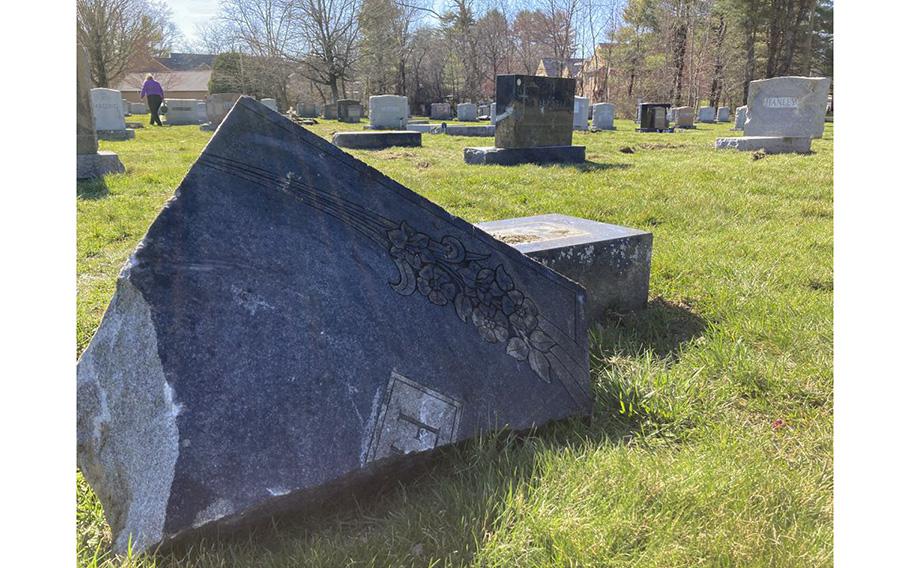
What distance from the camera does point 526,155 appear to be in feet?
32.1

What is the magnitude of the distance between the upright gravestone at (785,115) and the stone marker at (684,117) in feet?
37.8

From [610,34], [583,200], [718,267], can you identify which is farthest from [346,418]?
[610,34]

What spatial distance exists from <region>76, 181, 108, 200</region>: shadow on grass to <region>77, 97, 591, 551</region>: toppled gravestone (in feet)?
19.2

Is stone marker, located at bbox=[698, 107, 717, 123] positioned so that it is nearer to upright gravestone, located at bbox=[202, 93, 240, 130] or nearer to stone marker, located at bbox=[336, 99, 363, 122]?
stone marker, located at bbox=[336, 99, 363, 122]

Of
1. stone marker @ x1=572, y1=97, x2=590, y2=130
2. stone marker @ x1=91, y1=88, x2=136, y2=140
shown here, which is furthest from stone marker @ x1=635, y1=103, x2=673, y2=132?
stone marker @ x1=91, y1=88, x2=136, y2=140

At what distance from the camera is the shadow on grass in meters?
6.58

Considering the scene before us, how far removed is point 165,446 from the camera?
150 cm

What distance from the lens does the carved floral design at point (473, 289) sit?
1.96 meters

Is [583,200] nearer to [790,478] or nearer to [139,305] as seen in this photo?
[790,478]

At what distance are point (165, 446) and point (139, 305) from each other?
14.8 inches

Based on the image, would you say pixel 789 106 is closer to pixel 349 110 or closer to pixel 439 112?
pixel 349 110

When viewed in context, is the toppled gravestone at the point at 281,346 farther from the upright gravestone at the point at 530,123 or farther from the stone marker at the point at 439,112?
the stone marker at the point at 439,112

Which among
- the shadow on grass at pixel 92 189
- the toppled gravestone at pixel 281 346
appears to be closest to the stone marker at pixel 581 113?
the shadow on grass at pixel 92 189

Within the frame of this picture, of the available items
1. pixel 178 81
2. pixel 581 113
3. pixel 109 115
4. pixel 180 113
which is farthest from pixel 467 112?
pixel 178 81
